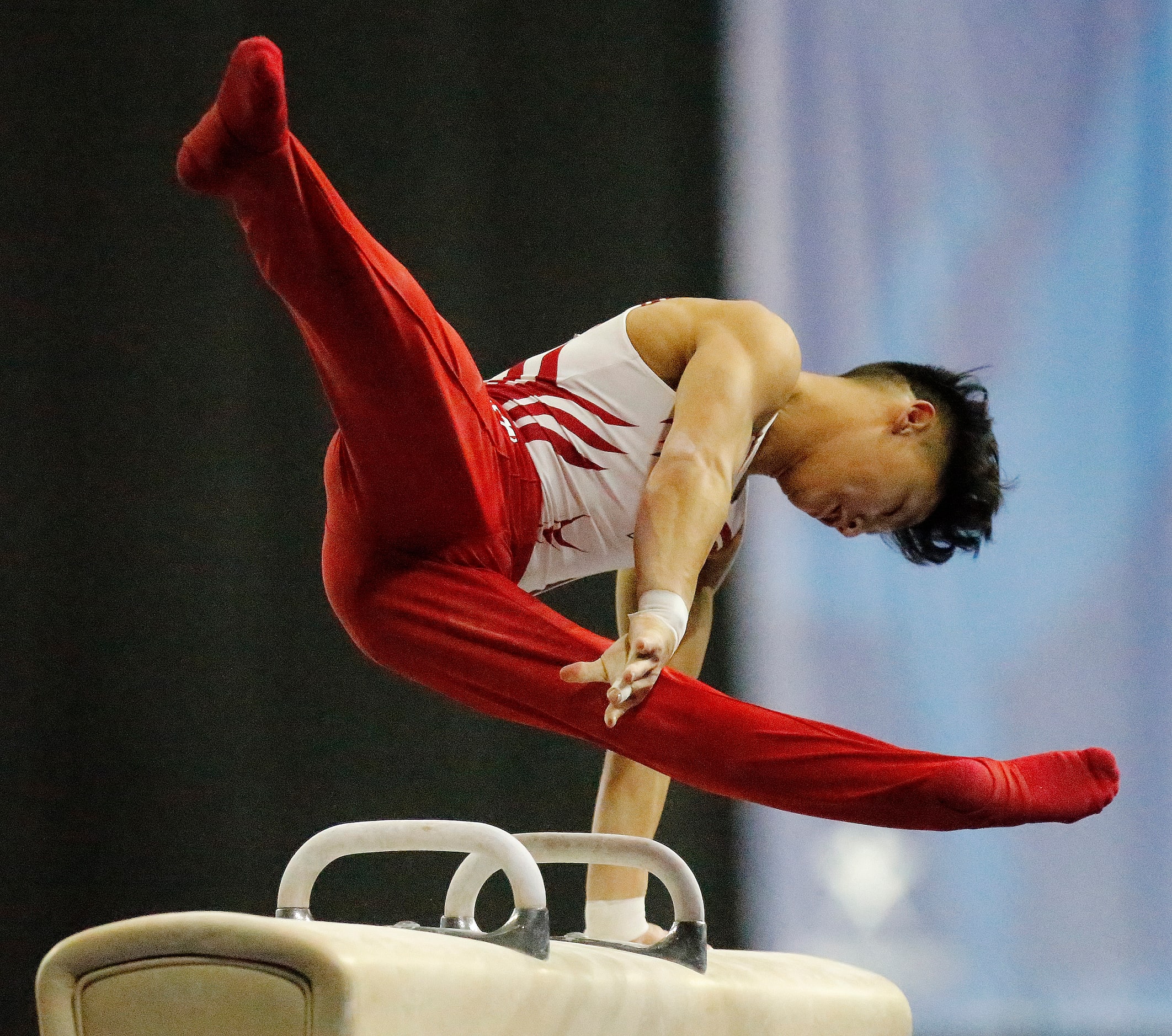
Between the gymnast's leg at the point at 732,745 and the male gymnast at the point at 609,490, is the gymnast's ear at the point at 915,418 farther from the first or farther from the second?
the gymnast's leg at the point at 732,745

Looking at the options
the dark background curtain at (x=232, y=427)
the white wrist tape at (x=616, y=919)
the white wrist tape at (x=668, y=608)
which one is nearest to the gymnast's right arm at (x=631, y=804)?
the white wrist tape at (x=616, y=919)

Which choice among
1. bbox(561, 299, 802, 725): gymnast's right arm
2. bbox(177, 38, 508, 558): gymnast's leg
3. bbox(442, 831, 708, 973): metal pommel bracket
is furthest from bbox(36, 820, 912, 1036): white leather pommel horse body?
bbox(177, 38, 508, 558): gymnast's leg

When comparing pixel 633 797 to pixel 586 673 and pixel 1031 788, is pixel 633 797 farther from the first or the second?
pixel 1031 788

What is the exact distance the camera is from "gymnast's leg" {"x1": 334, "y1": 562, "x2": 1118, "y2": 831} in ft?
6.12

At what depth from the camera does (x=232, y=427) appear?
384 cm

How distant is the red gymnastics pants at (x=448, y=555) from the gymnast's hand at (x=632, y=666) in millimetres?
52

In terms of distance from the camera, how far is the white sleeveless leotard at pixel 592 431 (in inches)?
89.4

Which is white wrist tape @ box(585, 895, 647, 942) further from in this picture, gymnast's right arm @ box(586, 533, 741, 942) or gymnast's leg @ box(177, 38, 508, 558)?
gymnast's leg @ box(177, 38, 508, 558)

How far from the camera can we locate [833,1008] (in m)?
2.05

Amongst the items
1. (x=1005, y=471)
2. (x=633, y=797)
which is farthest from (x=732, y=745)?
(x=1005, y=471)

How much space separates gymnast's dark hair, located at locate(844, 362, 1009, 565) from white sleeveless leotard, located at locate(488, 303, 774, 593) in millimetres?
359

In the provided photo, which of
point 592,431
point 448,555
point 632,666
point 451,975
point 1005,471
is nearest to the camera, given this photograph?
point 451,975

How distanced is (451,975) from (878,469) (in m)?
1.27

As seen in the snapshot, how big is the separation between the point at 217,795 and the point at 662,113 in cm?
245
